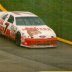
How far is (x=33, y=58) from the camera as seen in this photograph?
19.3 m


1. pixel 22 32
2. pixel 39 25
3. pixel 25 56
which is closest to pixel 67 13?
pixel 39 25

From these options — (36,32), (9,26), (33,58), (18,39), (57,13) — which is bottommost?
(18,39)

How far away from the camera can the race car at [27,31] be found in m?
21.7

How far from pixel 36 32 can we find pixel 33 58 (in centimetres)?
305

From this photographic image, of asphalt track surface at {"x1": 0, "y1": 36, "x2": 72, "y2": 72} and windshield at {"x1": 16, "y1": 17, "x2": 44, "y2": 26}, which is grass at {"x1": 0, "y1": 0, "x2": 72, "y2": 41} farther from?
windshield at {"x1": 16, "y1": 17, "x2": 44, "y2": 26}

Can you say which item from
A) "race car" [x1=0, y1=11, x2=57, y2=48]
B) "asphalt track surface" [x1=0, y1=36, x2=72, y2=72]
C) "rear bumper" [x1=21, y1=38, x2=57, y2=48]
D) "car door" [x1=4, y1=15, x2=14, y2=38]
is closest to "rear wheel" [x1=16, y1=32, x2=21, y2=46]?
"race car" [x1=0, y1=11, x2=57, y2=48]

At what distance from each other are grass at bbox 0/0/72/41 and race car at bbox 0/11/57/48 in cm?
196

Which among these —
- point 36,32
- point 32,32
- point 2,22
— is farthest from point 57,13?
point 32,32

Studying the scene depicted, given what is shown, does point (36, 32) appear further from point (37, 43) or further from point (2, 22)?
point (2, 22)

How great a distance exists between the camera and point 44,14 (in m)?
27.1

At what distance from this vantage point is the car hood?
21.8 m

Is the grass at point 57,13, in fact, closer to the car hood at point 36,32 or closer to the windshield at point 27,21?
the windshield at point 27,21

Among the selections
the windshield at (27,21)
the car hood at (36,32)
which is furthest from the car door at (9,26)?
the car hood at (36,32)

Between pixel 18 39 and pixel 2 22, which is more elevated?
pixel 2 22
